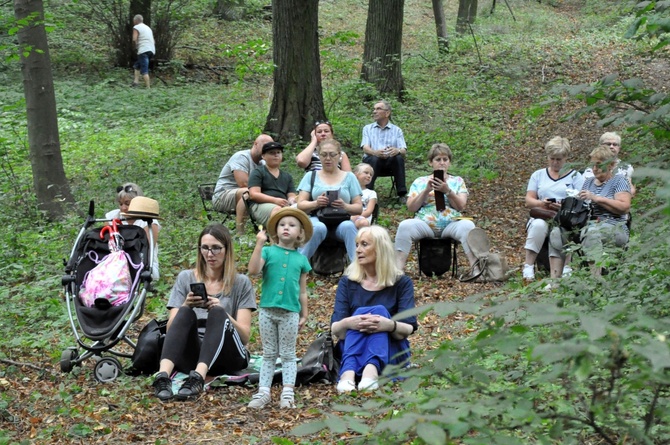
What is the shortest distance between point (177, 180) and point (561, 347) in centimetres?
1045

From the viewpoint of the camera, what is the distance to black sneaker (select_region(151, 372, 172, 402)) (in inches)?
206

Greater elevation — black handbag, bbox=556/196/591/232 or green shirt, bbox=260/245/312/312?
black handbag, bbox=556/196/591/232

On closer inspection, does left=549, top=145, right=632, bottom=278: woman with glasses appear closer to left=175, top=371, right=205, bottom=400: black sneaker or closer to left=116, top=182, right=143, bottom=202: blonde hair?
left=175, top=371, right=205, bottom=400: black sneaker

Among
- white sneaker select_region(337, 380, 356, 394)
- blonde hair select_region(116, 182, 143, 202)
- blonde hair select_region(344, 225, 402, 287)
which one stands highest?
blonde hair select_region(116, 182, 143, 202)

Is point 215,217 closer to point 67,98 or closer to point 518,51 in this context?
point 67,98

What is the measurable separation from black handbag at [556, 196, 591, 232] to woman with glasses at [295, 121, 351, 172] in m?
2.38

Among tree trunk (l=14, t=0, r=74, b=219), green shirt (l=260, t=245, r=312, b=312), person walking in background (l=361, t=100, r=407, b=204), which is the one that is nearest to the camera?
green shirt (l=260, t=245, r=312, b=312)

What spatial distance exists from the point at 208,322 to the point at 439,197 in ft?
10.5

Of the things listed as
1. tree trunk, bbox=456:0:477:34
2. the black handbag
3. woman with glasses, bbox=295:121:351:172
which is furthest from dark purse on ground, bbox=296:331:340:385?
tree trunk, bbox=456:0:477:34

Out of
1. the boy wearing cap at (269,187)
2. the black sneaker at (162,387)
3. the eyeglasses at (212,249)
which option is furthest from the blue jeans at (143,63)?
the black sneaker at (162,387)

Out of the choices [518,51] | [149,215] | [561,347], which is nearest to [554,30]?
[518,51]

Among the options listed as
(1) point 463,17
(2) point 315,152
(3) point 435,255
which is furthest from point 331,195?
(1) point 463,17

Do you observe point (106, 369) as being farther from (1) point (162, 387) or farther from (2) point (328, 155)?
(2) point (328, 155)

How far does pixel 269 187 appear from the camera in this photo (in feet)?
27.9
